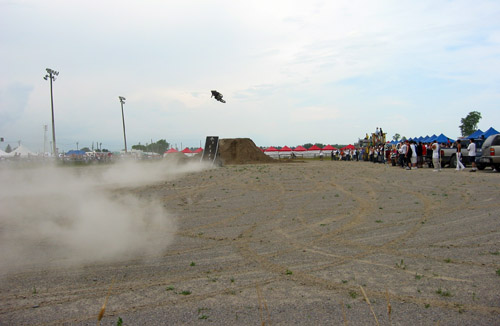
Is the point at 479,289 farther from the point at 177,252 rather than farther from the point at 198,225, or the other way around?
the point at 198,225

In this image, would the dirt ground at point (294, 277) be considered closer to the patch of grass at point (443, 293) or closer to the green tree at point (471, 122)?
the patch of grass at point (443, 293)

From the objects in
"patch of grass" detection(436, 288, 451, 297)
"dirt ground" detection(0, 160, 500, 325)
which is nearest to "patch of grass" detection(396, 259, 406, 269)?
"dirt ground" detection(0, 160, 500, 325)

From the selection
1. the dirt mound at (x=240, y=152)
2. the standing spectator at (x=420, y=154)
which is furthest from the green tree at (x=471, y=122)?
the standing spectator at (x=420, y=154)

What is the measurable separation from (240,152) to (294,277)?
39.5 meters

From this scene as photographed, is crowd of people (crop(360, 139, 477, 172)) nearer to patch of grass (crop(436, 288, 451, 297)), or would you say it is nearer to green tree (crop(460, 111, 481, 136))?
patch of grass (crop(436, 288, 451, 297))

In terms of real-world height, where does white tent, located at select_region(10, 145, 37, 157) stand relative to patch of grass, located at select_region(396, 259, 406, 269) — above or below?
above

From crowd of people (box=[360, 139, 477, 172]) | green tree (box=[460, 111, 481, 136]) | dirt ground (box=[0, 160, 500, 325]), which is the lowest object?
dirt ground (box=[0, 160, 500, 325])

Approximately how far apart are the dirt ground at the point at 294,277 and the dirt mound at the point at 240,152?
3319 cm

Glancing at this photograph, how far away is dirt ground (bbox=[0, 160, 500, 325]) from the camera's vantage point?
4.16 metres

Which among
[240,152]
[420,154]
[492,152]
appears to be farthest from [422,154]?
[240,152]

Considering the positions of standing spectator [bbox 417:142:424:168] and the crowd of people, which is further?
standing spectator [bbox 417:142:424:168]

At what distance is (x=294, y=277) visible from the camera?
5293 mm

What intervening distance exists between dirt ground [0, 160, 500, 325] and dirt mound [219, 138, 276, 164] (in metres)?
33.2

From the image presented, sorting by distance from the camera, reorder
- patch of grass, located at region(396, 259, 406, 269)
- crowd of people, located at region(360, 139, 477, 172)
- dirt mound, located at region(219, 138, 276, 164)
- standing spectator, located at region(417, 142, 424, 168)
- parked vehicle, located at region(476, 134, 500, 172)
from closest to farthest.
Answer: patch of grass, located at region(396, 259, 406, 269) < parked vehicle, located at region(476, 134, 500, 172) < crowd of people, located at region(360, 139, 477, 172) < standing spectator, located at region(417, 142, 424, 168) < dirt mound, located at region(219, 138, 276, 164)
